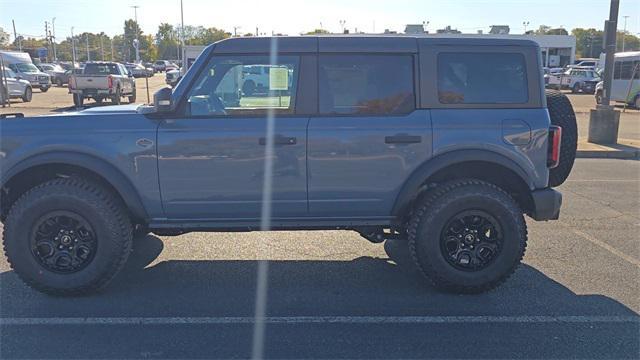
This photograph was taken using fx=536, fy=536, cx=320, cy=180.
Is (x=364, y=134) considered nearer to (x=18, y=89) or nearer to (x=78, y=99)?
(x=78, y=99)

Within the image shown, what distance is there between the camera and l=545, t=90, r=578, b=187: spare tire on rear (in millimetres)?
4809

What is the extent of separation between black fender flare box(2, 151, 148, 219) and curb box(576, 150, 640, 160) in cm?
1079

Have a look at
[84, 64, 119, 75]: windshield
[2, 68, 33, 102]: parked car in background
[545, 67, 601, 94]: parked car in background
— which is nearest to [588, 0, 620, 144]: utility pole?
[84, 64, 119, 75]: windshield

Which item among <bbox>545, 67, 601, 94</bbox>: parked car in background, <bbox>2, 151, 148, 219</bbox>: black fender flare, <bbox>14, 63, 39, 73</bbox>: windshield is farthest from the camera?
<bbox>545, 67, 601, 94</bbox>: parked car in background

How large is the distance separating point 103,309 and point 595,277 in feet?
13.8

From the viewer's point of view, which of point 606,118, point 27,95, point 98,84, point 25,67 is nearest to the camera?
point 606,118

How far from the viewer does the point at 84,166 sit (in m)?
4.24

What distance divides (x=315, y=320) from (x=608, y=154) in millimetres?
10688

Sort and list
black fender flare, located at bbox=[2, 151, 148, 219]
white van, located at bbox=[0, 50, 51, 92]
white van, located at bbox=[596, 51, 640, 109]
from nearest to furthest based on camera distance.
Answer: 1. black fender flare, located at bbox=[2, 151, 148, 219]
2. white van, located at bbox=[596, 51, 640, 109]
3. white van, located at bbox=[0, 50, 51, 92]

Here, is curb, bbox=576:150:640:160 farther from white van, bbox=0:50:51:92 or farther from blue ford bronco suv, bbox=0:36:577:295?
white van, bbox=0:50:51:92

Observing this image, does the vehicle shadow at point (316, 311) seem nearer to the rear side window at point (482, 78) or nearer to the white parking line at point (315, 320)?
the white parking line at point (315, 320)

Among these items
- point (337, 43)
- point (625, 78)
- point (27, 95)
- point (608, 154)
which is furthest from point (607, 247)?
point (27, 95)

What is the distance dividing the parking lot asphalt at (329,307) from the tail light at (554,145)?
42.5 inches

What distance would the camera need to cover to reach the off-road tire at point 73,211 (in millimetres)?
4250
